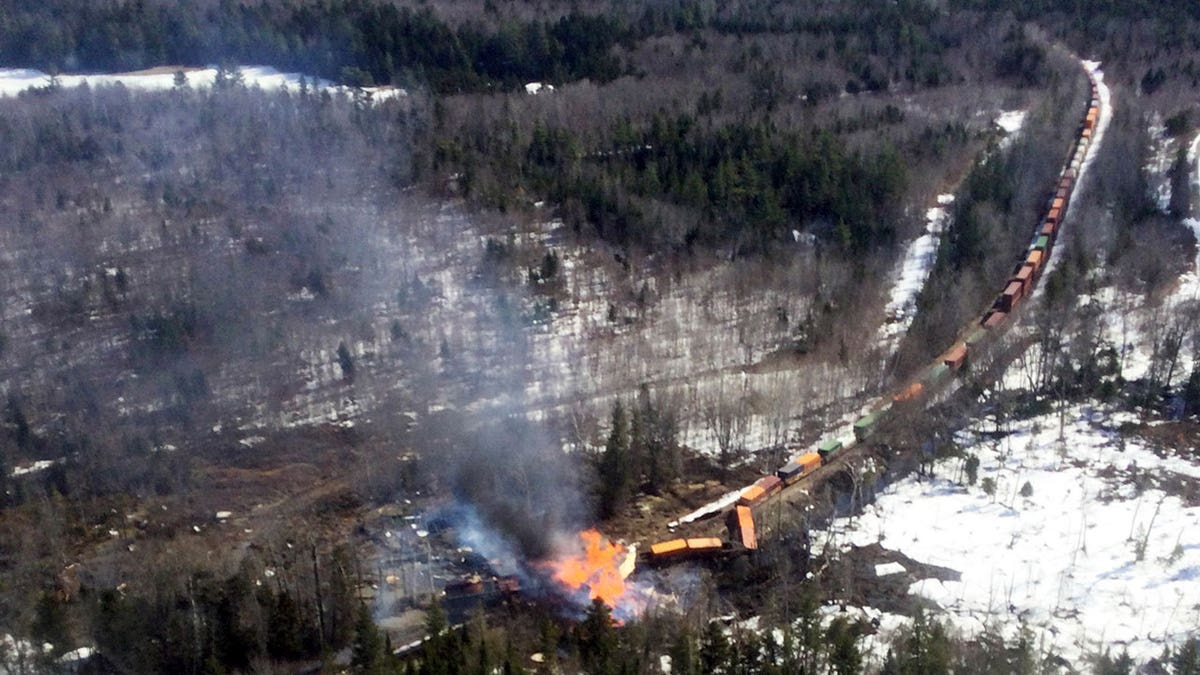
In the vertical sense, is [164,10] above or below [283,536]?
above

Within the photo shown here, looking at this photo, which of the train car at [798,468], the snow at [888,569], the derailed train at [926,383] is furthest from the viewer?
the train car at [798,468]

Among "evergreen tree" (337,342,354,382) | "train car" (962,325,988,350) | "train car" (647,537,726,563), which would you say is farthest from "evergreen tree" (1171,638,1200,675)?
"evergreen tree" (337,342,354,382)

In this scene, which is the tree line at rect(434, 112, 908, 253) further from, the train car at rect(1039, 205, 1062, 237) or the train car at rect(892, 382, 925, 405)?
the train car at rect(892, 382, 925, 405)

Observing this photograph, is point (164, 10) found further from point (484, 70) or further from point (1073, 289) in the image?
point (1073, 289)

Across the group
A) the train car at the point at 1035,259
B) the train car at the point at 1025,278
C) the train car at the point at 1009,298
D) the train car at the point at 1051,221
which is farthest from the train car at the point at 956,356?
the train car at the point at 1051,221

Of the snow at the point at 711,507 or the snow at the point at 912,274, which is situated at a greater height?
the snow at the point at 912,274

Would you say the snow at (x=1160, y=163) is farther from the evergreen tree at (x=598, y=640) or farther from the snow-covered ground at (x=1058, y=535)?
the evergreen tree at (x=598, y=640)

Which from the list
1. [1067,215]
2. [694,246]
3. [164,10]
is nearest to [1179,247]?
[1067,215]
